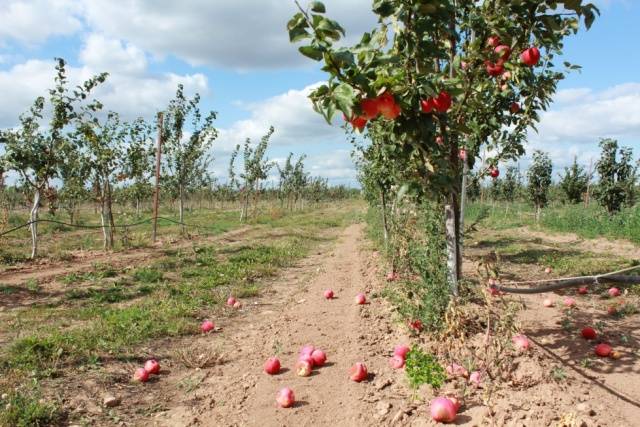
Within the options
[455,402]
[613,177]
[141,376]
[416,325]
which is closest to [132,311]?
[141,376]

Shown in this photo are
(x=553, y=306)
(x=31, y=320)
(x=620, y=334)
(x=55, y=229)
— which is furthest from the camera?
(x=55, y=229)

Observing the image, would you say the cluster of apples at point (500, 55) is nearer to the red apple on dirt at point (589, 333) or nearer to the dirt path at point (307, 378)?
the dirt path at point (307, 378)

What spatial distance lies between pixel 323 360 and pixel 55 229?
1861cm

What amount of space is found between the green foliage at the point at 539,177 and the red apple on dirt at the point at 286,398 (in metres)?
23.2

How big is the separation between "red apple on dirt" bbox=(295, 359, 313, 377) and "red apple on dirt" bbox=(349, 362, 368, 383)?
44cm

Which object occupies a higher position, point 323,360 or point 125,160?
point 125,160

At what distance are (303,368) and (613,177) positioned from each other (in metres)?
20.3

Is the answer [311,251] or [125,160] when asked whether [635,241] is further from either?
[125,160]

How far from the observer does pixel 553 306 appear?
589 centimetres

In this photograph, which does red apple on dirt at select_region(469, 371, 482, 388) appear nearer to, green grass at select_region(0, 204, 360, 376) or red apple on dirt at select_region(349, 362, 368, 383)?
red apple on dirt at select_region(349, 362, 368, 383)

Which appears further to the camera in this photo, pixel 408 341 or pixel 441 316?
pixel 408 341

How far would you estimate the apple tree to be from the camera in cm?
212

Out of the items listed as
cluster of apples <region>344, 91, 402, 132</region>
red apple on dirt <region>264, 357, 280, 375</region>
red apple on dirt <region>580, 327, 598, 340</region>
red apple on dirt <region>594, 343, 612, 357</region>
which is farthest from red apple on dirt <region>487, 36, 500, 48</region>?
red apple on dirt <region>264, 357, 280, 375</region>

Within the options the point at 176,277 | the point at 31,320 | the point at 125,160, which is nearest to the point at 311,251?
the point at 176,277
